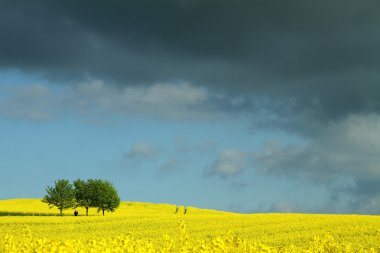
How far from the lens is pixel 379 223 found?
41906 millimetres

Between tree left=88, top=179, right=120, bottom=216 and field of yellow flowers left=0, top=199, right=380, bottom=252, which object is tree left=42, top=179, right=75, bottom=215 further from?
field of yellow flowers left=0, top=199, right=380, bottom=252

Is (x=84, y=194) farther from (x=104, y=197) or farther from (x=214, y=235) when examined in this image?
(x=214, y=235)

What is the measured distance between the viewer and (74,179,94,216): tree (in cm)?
8881

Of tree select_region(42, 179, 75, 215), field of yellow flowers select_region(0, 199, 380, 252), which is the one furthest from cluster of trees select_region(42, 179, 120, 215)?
field of yellow flowers select_region(0, 199, 380, 252)

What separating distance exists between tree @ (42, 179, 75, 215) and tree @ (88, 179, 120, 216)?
4.03 metres

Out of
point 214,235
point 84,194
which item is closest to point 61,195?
point 84,194

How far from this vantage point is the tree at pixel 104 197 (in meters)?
87.9

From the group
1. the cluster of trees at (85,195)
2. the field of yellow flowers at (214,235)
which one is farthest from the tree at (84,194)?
the field of yellow flowers at (214,235)

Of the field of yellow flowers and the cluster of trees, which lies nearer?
the field of yellow flowers

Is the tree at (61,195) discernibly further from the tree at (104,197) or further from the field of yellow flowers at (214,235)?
the field of yellow flowers at (214,235)

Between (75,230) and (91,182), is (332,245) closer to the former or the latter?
(75,230)

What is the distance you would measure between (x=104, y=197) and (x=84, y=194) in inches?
152

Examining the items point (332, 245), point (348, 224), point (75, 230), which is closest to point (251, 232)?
point (348, 224)

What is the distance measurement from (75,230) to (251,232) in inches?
643
